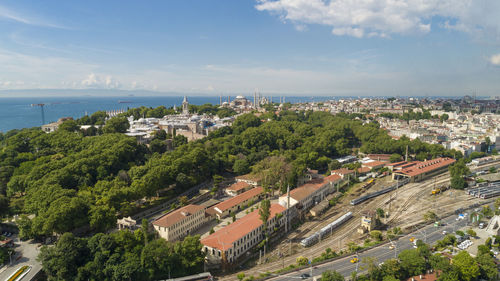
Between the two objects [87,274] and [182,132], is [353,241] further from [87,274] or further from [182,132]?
[182,132]

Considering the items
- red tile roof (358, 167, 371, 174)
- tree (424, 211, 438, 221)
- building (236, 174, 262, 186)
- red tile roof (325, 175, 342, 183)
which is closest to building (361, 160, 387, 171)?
red tile roof (358, 167, 371, 174)

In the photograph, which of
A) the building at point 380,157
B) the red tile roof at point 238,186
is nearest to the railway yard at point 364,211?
the building at point 380,157

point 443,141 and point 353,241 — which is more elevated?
point 443,141

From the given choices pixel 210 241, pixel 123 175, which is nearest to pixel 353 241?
pixel 210 241

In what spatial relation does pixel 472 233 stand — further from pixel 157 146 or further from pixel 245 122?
pixel 245 122

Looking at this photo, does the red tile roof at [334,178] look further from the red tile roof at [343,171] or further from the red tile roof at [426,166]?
the red tile roof at [426,166]

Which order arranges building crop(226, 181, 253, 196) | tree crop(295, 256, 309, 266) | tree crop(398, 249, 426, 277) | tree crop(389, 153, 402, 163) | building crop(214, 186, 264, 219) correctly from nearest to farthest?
1. tree crop(398, 249, 426, 277)
2. tree crop(295, 256, 309, 266)
3. building crop(214, 186, 264, 219)
4. building crop(226, 181, 253, 196)
5. tree crop(389, 153, 402, 163)

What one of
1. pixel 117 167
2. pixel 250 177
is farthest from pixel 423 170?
pixel 117 167

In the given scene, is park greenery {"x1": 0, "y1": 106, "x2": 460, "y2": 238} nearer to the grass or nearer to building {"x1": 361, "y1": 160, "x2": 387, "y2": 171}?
the grass
